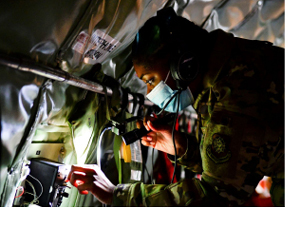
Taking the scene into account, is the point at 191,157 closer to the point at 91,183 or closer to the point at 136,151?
the point at 136,151

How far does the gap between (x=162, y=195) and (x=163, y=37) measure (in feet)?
2.26

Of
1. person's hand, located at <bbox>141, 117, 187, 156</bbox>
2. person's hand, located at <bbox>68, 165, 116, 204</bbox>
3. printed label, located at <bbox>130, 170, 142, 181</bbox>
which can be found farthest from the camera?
printed label, located at <bbox>130, 170, 142, 181</bbox>

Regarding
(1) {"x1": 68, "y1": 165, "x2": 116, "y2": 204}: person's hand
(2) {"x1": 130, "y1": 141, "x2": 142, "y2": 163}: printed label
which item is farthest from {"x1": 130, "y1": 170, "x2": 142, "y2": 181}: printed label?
→ (1) {"x1": 68, "y1": 165, "x2": 116, "y2": 204}: person's hand

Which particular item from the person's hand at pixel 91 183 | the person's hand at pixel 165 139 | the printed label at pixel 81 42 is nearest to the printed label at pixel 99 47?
the printed label at pixel 81 42

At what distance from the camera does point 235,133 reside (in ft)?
2.29

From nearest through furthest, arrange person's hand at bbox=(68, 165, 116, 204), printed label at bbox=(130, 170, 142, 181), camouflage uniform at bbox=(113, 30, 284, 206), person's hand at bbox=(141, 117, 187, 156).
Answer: camouflage uniform at bbox=(113, 30, 284, 206) → person's hand at bbox=(68, 165, 116, 204) → person's hand at bbox=(141, 117, 187, 156) → printed label at bbox=(130, 170, 142, 181)

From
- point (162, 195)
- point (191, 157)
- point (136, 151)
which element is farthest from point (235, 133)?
point (136, 151)

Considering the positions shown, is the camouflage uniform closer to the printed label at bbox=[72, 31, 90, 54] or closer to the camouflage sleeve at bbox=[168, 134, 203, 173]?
the camouflage sleeve at bbox=[168, 134, 203, 173]

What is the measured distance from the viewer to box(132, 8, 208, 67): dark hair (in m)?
0.88

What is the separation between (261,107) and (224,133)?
0.63ft

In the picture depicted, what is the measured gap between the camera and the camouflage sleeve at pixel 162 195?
2.29 ft
